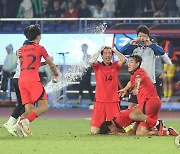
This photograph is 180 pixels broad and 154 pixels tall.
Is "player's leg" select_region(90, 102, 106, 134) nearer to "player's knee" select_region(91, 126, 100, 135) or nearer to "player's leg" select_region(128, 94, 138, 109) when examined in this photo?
"player's knee" select_region(91, 126, 100, 135)

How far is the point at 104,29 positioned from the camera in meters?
26.0

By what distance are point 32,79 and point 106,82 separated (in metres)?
1.81

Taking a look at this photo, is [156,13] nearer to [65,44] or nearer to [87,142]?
[65,44]

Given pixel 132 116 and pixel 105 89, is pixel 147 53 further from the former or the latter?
pixel 132 116

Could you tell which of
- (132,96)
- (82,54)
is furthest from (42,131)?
(82,54)

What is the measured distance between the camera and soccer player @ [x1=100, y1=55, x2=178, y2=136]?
51.9 feet

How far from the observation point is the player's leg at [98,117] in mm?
16484

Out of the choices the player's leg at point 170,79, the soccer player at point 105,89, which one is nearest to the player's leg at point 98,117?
the soccer player at point 105,89

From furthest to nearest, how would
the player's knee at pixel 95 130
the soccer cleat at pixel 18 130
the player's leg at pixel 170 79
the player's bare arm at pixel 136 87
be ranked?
1. the player's leg at pixel 170 79
2. the player's knee at pixel 95 130
3. the player's bare arm at pixel 136 87
4. the soccer cleat at pixel 18 130

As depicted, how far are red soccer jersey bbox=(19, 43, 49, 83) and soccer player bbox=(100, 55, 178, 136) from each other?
154 cm

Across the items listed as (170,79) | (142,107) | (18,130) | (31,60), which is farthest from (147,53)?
(170,79)

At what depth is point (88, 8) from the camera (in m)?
30.6

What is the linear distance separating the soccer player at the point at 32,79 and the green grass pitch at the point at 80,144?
479mm

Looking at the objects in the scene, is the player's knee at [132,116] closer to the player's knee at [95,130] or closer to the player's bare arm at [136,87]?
the player's bare arm at [136,87]
